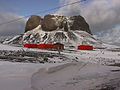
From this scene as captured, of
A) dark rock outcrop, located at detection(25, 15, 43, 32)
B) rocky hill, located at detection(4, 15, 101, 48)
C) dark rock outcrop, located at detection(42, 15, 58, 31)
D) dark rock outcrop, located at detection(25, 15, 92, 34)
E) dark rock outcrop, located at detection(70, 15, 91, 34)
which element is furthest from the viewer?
dark rock outcrop, located at detection(70, 15, 91, 34)

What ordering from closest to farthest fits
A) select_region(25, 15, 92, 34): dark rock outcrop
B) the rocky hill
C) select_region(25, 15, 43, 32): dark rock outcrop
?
1. the rocky hill
2. select_region(25, 15, 92, 34): dark rock outcrop
3. select_region(25, 15, 43, 32): dark rock outcrop

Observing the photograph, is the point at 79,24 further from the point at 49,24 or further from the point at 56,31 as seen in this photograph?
the point at 56,31

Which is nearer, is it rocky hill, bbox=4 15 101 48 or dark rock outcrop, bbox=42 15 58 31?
rocky hill, bbox=4 15 101 48

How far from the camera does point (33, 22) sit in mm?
172625

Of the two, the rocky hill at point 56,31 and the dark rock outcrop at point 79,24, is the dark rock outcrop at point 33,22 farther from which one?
the dark rock outcrop at point 79,24

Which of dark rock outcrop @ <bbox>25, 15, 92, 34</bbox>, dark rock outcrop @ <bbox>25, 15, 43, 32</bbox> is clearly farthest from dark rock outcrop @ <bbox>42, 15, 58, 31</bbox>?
dark rock outcrop @ <bbox>25, 15, 43, 32</bbox>

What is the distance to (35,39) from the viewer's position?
155375 mm

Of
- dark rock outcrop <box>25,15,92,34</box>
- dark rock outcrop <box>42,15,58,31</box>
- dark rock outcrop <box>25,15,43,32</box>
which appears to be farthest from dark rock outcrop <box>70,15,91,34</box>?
dark rock outcrop <box>25,15,43,32</box>

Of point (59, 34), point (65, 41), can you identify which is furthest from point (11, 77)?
point (59, 34)

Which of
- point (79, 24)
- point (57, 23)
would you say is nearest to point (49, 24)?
point (57, 23)

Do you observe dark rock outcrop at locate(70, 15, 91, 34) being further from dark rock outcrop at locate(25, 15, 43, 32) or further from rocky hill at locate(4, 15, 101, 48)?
dark rock outcrop at locate(25, 15, 43, 32)

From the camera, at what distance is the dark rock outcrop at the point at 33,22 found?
170 metres

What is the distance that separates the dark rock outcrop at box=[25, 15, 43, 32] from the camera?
17038 centimetres

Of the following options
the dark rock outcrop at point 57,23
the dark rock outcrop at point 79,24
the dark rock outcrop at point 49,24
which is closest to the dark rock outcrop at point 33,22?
the dark rock outcrop at point 57,23
